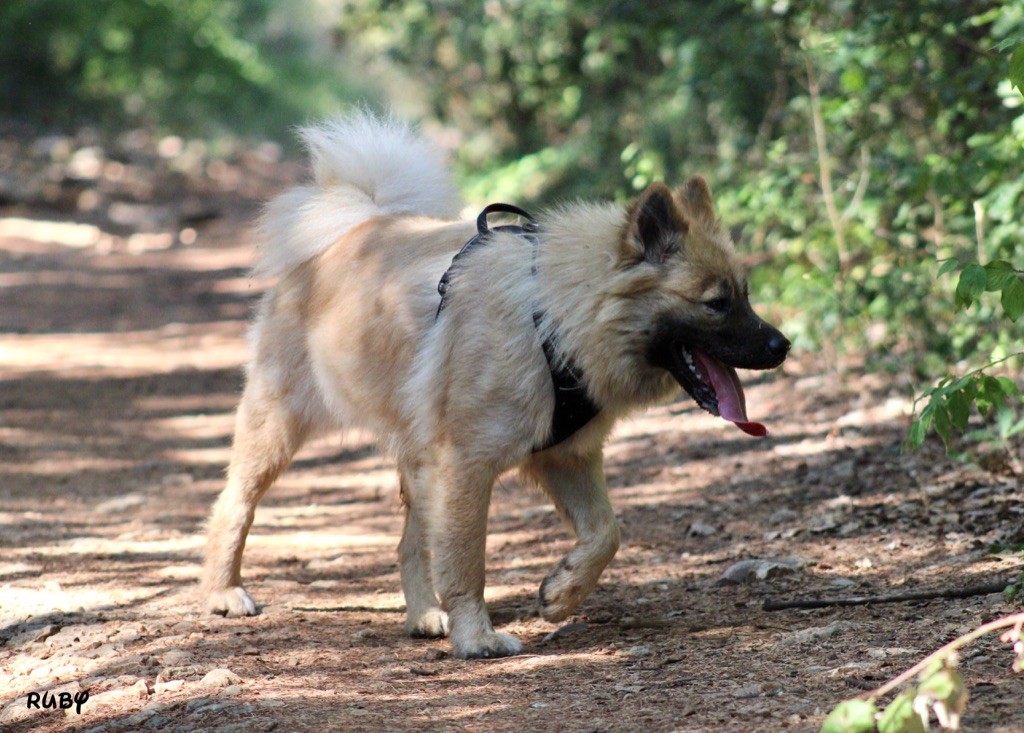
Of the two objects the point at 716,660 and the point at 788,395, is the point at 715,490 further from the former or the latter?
the point at 716,660

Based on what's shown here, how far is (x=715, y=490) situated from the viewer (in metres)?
6.70

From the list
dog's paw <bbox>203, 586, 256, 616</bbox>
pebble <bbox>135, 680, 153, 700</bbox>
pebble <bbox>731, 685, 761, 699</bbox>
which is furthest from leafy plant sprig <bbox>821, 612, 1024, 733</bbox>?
dog's paw <bbox>203, 586, 256, 616</bbox>

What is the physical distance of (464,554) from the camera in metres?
4.45

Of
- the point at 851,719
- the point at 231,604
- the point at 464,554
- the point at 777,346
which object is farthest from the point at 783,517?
the point at 851,719

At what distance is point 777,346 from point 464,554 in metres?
1.41

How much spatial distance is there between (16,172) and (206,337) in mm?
10251

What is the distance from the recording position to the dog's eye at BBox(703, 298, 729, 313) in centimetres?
429

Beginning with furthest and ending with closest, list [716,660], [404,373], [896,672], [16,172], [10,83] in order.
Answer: [10,83], [16,172], [404,373], [716,660], [896,672]

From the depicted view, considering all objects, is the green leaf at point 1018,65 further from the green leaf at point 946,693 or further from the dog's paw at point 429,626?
the dog's paw at point 429,626

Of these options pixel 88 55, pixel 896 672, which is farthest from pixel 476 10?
pixel 88 55

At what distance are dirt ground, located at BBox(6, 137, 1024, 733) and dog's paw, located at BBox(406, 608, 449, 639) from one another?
6cm

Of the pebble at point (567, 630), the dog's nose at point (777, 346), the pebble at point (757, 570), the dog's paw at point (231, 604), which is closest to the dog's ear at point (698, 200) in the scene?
the dog's nose at point (777, 346)

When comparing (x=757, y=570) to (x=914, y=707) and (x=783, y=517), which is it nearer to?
(x=783, y=517)

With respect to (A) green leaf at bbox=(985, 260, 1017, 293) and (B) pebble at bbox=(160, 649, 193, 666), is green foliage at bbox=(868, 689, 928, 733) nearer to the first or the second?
(A) green leaf at bbox=(985, 260, 1017, 293)
